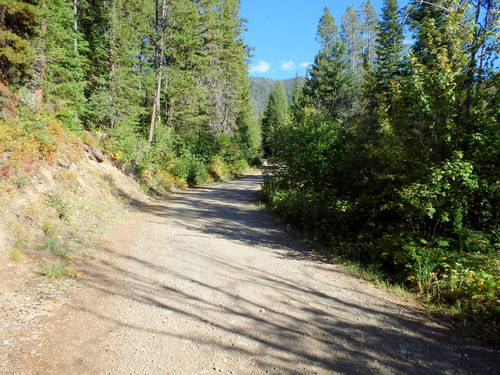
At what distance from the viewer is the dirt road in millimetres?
3086

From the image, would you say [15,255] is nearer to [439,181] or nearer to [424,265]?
[424,265]

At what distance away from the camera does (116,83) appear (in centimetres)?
1562

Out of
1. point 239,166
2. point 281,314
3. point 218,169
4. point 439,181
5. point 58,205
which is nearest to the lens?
point 281,314

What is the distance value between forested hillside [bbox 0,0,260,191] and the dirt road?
438 cm

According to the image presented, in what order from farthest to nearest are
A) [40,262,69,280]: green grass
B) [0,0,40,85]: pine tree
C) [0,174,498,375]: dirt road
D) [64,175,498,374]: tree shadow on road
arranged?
[0,0,40,85]: pine tree
[40,262,69,280]: green grass
[64,175,498,374]: tree shadow on road
[0,174,498,375]: dirt road

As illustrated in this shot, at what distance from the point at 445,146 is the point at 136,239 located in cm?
724

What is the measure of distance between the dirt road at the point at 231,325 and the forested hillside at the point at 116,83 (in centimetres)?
438

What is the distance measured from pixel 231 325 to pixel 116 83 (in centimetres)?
1546

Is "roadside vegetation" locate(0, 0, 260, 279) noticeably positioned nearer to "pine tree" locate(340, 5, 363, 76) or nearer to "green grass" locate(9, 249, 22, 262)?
"green grass" locate(9, 249, 22, 262)

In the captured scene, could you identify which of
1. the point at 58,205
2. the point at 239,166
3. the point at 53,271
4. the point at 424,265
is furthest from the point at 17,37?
the point at 239,166

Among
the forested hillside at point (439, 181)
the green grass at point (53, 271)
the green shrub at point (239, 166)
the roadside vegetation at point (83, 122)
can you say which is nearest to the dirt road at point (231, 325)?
the green grass at point (53, 271)

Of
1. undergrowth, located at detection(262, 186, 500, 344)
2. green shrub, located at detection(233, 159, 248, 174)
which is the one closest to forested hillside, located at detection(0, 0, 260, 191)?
green shrub, located at detection(233, 159, 248, 174)

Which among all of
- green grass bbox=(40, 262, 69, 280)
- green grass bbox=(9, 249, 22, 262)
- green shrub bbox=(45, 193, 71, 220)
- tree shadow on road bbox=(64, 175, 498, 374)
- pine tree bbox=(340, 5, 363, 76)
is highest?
pine tree bbox=(340, 5, 363, 76)

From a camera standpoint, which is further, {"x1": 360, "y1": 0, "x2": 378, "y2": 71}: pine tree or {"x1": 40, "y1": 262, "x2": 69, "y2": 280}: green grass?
{"x1": 360, "y1": 0, "x2": 378, "y2": 71}: pine tree
